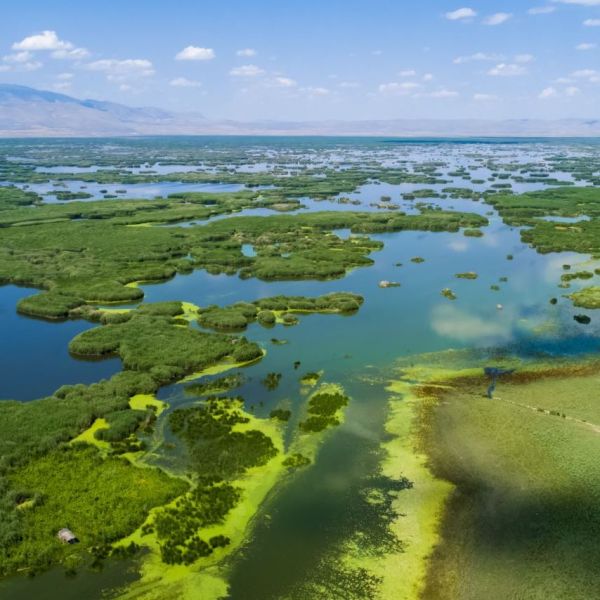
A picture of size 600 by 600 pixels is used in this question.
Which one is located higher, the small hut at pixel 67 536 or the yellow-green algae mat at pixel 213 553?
the small hut at pixel 67 536

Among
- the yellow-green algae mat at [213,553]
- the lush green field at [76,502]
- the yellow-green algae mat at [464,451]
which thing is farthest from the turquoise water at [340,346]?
the yellow-green algae mat at [464,451]

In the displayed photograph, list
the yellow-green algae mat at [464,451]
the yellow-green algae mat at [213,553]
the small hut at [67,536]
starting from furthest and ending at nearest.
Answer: the small hut at [67,536]
the yellow-green algae mat at [464,451]
the yellow-green algae mat at [213,553]

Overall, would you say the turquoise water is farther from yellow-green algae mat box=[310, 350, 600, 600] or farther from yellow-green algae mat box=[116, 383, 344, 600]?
yellow-green algae mat box=[310, 350, 600, 600]

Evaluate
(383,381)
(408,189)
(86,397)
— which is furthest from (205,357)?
(408,189)

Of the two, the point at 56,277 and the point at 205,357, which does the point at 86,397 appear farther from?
the point at 56,277

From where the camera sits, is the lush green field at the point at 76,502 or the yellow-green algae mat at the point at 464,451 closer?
the yellow-green algae mat at the point at 464,451

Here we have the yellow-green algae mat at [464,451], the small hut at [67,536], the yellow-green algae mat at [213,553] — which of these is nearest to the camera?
the yellow-green algae mat at [213,553]

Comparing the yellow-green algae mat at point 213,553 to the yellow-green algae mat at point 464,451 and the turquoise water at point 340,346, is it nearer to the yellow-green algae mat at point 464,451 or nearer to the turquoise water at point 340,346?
the turquoise water at point 340,346
